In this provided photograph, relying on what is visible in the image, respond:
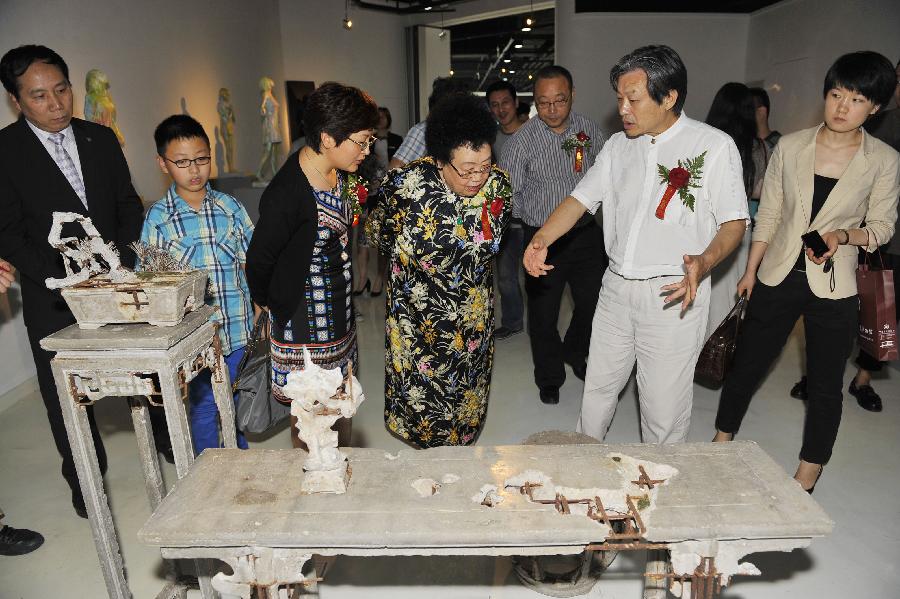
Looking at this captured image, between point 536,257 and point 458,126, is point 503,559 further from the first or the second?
point 458,126

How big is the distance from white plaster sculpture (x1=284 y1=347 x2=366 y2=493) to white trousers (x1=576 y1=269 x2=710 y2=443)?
1176 millimetres

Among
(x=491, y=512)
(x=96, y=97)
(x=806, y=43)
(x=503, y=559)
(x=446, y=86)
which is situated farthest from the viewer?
(x=806, y=43)

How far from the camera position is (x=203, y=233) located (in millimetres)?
2473

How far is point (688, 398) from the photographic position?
2.34 metres

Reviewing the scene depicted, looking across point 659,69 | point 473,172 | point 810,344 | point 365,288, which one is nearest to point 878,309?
point 810,344

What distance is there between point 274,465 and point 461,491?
566mm

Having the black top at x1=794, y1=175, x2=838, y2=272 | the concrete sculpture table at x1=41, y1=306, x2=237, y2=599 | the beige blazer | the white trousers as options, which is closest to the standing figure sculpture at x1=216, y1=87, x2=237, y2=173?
the concrete sculpture table at x1=41, y1=306, x2=237, y2=599

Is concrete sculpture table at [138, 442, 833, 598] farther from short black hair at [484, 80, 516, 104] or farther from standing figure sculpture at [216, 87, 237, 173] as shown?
standing figure sculpture at [216, 87, 237, 173]

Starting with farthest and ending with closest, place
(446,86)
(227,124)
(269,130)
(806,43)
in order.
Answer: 1. (227,124)
2. (269,130)
3. (806,43)
4. (446,86)

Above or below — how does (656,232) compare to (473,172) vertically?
below

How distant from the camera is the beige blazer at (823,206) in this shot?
2.30 metres

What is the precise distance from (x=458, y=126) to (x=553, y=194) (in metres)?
1.46

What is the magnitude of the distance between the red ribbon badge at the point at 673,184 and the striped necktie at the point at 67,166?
2.26m

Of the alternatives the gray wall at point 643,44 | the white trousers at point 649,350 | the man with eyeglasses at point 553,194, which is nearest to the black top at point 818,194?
the white trousers at point 649,350
